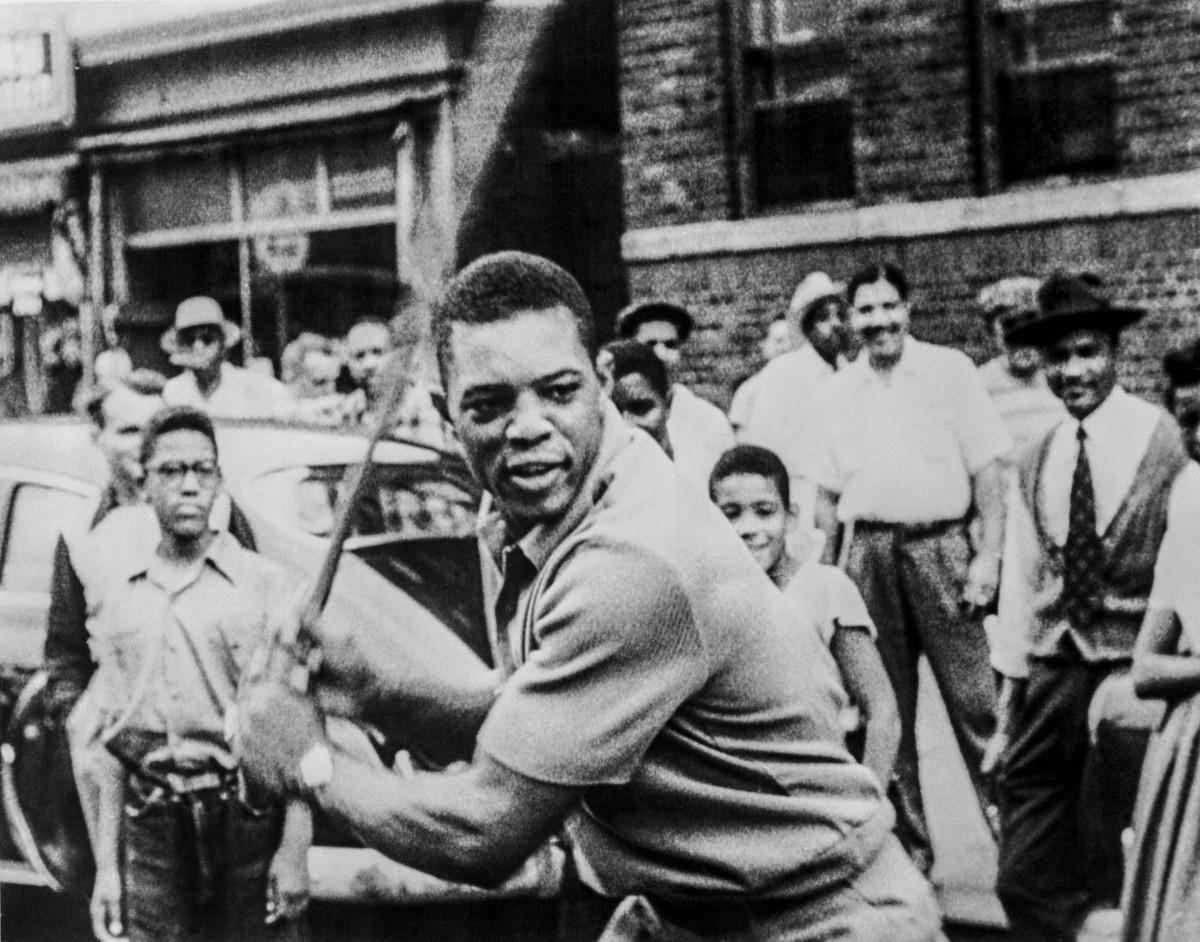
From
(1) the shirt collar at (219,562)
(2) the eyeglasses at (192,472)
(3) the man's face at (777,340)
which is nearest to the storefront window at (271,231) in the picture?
(2) the eyeglasses at (192,472)

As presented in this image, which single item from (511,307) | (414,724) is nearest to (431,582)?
(414,724)

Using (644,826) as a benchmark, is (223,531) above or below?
above

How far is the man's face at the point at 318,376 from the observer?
452 cm

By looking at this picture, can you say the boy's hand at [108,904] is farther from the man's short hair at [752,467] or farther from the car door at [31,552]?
the man's short hair at [752,467]

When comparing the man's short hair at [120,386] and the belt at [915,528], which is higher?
the man's short hair at [120,386]

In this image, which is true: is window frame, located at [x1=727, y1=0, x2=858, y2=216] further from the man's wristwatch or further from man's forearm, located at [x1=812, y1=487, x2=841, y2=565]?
the man's wristwatch

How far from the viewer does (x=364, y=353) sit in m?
4.48

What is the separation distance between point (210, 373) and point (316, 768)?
2262 millimetres

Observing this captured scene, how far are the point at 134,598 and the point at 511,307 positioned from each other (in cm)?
182

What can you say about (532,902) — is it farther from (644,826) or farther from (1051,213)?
(1051,213)

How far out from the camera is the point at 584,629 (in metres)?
2.42

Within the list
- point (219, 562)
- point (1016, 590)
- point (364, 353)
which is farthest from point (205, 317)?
point (1016, 590)

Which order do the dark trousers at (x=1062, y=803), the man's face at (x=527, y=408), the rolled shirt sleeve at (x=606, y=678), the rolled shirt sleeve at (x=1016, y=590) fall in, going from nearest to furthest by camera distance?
the rolled shirt sleeve at (x=606, y=678), the man's face at (x=527, y=408), the dark trousers at (x=1062, y=803), the rolled shirt sleeve at (x=1016, y=590)

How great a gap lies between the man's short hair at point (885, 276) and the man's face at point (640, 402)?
559mm
